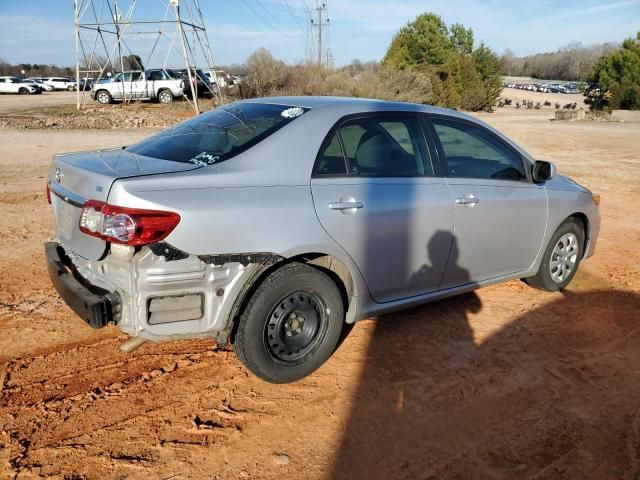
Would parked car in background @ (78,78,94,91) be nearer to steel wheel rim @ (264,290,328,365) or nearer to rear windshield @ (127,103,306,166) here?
rear windshield @ (127,103,306,166)

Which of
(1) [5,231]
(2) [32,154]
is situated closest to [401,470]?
(1) [5,231]

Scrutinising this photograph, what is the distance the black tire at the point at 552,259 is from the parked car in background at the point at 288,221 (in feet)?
1.35

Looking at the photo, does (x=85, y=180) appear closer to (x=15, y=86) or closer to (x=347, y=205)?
(x=347, y=205)

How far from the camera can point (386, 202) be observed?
11.5 ft

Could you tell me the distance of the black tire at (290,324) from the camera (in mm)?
3119

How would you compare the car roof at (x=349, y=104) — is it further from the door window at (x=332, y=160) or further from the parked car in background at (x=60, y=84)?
the parked car in background at (x=60, y=84)

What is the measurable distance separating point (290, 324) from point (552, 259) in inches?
112

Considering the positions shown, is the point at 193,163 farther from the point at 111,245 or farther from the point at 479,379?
the point at 479,379

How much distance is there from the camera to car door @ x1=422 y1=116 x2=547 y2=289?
398cm

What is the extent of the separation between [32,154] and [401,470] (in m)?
13.1

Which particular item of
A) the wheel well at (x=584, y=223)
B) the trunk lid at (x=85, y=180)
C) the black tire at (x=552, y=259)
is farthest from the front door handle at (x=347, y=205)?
the wheel well at (x=584, y=223)

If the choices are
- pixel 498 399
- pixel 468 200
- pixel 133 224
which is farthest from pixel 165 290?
pixel 468 200

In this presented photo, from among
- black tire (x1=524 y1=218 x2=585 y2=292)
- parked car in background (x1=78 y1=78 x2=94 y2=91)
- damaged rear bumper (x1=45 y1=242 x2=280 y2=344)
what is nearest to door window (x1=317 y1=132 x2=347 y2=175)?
damaged rear bumper (x1=45 y1=242 x2=280 y2=344)

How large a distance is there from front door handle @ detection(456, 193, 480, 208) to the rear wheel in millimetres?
27062
